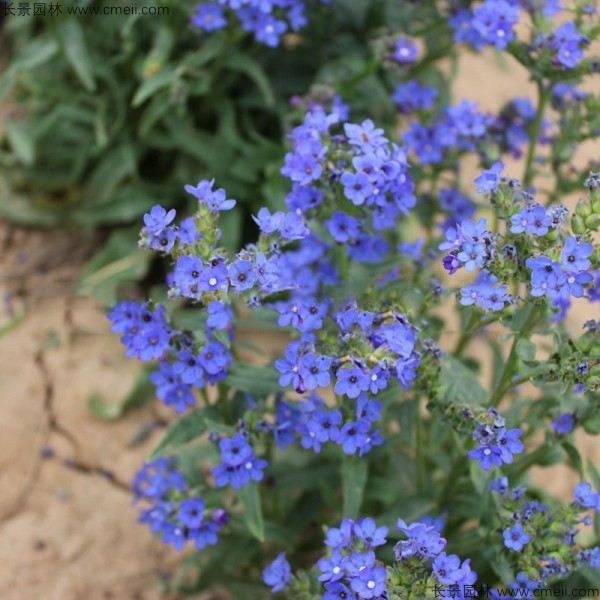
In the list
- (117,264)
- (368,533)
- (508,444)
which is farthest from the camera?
(117,264)

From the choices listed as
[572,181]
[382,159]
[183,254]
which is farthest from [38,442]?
[572,181]

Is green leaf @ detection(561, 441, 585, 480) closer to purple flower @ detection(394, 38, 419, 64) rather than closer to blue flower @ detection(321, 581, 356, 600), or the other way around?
blue flower @ detection(321, 581, 356, 600)

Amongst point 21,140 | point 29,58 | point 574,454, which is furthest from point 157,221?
point 21,140

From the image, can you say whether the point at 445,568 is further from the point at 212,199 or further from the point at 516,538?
the point at 212,199

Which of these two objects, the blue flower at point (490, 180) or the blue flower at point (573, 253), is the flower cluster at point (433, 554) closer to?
the blue flower at point (573, 253)

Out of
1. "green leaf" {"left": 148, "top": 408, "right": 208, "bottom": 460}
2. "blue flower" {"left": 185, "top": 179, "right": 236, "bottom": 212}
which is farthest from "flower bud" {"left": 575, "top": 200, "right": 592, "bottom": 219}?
"green leaf" {"left": 148, "top": 408, "right": 208, "bottom": 460}
